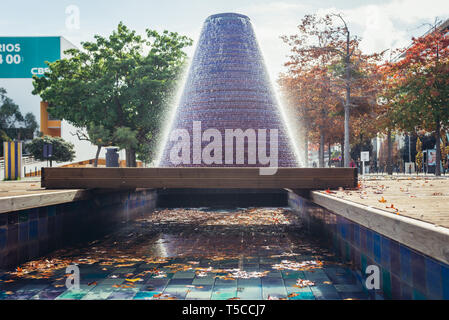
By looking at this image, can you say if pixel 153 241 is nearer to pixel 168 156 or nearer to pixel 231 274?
pixel 231 274

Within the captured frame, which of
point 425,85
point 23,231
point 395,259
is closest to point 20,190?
point 23,231

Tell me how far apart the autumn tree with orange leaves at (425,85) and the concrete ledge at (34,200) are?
19.3 meters

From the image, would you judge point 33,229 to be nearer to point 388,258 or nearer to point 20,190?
point 20,190

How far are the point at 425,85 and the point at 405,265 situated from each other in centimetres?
1968

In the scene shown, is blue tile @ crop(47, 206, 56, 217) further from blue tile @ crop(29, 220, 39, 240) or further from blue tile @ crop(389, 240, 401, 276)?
blue tile @ crop(389, 240, 401, 276)

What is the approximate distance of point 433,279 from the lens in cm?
320

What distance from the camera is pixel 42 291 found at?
4805 millimetres

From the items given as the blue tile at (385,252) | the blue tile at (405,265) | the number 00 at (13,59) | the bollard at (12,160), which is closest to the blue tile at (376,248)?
the blue tile at (385,252)

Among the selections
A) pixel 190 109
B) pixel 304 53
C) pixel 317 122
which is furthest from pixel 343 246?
pixel 317 122

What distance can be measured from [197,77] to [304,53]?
419 inches

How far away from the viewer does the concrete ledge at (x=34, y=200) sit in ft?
17.9

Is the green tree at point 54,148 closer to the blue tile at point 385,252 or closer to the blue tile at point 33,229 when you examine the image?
the blue tile at point 33,229

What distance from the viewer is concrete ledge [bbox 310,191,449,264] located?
285cm

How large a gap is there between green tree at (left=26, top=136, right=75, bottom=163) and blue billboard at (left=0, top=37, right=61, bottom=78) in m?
11.6
